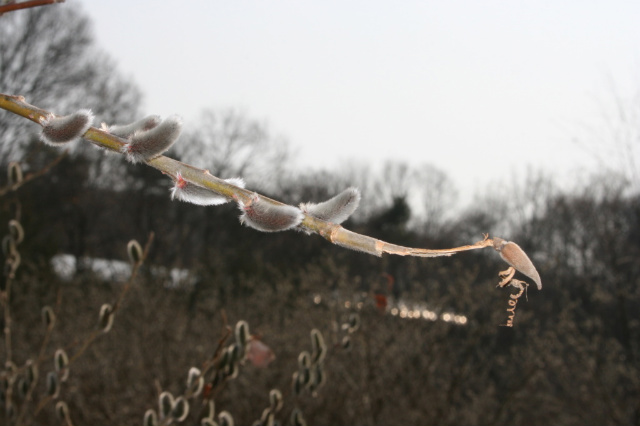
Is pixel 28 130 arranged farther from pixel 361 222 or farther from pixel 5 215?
pixel 361 222

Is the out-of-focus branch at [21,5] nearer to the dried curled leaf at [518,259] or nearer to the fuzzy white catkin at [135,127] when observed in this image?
the fuzzy white catkin at [135,127]

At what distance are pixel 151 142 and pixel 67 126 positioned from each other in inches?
3.0

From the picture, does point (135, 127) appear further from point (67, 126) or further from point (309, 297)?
point (309, 297)

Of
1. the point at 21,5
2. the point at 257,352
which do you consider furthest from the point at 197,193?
the point at 257,352

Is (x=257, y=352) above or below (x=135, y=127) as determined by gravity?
below

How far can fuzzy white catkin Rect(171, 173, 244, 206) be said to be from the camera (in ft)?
1.70

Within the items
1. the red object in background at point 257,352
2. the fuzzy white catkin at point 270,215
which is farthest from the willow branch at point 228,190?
the red object in background at point 257,352

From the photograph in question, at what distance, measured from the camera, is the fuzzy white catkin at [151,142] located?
1.79ft

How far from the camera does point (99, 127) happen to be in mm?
596

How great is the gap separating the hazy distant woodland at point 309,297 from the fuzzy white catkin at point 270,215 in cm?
31

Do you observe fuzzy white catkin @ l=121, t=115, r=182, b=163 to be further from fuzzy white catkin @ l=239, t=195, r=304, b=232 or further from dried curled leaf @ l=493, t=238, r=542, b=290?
dried curled leaf @ l=493, t=238, r=542, b=290

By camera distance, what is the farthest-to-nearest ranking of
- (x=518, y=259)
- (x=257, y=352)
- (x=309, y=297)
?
(x=309, y=297)
(x=257, y=352)
(x=518, y=259)

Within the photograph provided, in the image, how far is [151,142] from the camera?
550 mm

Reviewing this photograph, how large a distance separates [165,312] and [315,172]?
326 inches
